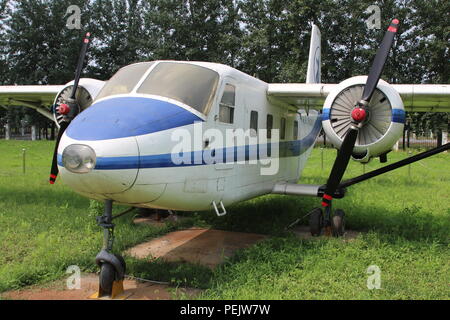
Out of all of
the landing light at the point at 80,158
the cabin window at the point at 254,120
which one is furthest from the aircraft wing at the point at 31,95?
the landing light at the point at 80,158

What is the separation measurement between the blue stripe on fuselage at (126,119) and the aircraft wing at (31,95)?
486 centimetres

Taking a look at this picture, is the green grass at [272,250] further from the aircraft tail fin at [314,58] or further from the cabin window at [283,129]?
the aircraft tail fin at [314,58]

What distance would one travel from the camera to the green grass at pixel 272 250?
513 cm

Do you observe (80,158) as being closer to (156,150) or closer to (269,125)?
(156,150)

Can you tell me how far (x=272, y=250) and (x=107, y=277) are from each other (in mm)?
2720

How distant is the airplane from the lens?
444 cm

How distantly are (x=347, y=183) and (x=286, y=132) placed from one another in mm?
1810

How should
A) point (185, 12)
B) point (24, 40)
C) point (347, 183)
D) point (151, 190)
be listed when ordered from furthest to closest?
1. point (24, 40)
2. point (185, 12)
3. point (347, 183)
4. point (151, 190)

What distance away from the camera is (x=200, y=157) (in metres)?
5.27

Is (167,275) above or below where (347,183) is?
below

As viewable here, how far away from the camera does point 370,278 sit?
5367 millimetres

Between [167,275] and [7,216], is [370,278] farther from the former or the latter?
[7,216]

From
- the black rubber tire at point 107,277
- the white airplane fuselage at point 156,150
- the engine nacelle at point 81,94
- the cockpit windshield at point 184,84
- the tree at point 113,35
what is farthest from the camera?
the tree at point 113,35
